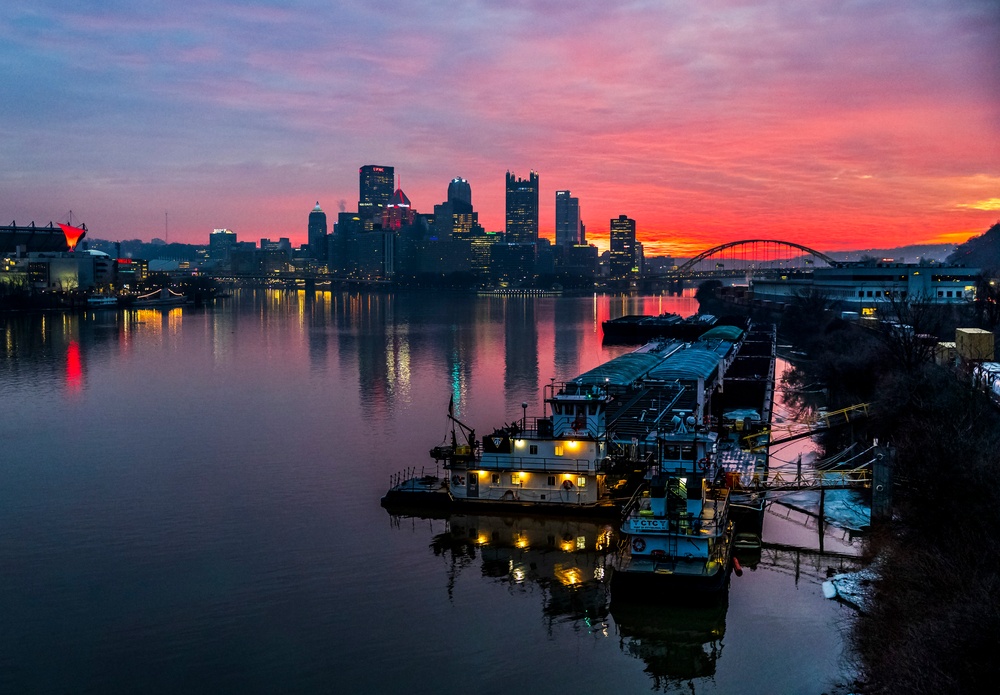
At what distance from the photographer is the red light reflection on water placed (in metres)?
56.9

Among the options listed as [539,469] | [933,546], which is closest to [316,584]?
[539,469]

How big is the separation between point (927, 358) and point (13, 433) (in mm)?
40644

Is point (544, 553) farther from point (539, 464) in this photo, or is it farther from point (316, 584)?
point (316, 584)

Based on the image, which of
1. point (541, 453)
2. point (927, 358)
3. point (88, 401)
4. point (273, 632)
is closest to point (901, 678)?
point (273, 632)

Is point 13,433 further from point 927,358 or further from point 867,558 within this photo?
point 927,358

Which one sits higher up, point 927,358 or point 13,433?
point 927,358

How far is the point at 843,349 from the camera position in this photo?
5866 centimetres

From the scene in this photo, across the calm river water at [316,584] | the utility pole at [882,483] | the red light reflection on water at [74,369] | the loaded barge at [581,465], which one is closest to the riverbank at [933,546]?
the utility pole at [882,483]

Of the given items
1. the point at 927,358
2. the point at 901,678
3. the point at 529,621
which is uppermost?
the point at 927,358

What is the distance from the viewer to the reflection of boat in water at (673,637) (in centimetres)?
1928

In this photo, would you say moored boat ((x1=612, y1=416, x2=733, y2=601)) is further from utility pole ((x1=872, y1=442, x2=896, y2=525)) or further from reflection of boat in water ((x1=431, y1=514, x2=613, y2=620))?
utility pole ((x1=872, y1=442, x2=896, y2=525))

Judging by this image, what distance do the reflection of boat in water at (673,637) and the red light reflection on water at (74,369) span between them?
43749 millimetres

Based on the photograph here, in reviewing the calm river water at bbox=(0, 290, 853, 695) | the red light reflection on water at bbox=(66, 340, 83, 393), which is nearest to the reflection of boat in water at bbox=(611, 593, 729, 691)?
the calm river water at bbox=(0, 290, 853, 695)

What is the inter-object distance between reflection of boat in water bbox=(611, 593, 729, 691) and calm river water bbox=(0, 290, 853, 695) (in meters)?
0.05
